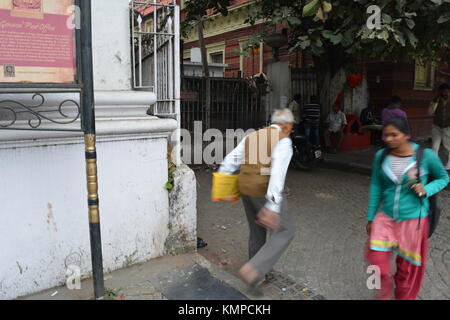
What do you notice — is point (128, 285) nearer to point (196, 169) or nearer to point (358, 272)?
point (358, 272)

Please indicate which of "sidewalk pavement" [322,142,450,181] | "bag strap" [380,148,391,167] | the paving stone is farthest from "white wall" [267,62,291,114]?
"bag strap" [380,148,391,167]

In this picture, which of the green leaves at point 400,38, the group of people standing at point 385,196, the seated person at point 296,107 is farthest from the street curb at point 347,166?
the group of people standing at point 385,196

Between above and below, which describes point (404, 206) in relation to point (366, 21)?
below

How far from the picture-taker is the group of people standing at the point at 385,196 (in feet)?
9.61

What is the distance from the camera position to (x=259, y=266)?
3338mm

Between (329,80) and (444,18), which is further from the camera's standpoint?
(329,80)

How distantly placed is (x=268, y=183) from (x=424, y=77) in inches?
508

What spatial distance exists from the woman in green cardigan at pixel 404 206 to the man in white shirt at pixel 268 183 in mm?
722

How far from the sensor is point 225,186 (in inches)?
140

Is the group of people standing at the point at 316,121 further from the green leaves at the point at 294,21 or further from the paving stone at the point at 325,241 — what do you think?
the green leaves at the point at 294,21

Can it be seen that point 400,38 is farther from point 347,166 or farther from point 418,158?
point 347,166

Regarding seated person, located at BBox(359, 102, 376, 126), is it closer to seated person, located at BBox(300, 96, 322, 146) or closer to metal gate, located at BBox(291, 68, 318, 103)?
metal gate, located at BBox(291, 68, 318, 103)

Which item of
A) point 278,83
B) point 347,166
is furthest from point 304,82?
point 347,166
